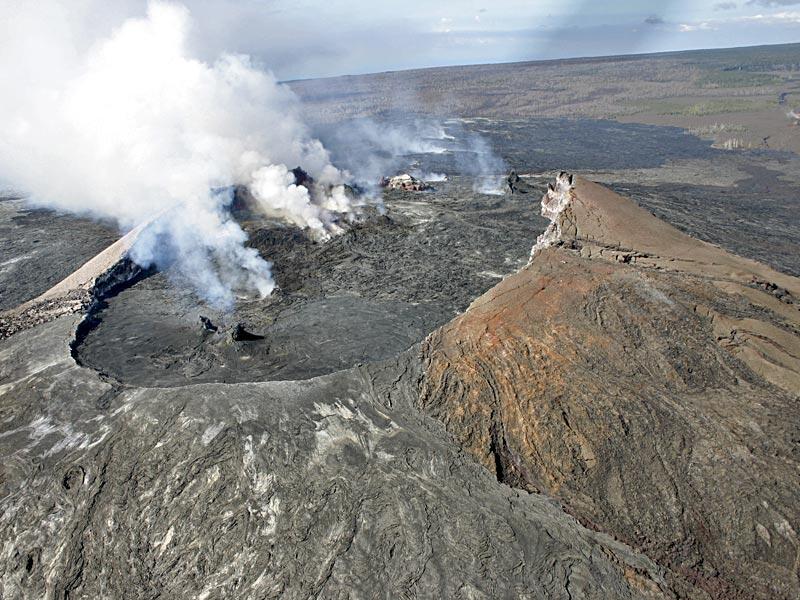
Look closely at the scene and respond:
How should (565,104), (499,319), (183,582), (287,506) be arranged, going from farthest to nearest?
(565,104) → (499,319) → (287,506) → (183,582)

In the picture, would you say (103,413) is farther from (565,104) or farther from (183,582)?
(565,104)

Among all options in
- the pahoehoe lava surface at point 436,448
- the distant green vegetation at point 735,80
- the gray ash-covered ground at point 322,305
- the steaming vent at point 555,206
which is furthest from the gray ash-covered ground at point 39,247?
the distant green vegetation at point 735,80

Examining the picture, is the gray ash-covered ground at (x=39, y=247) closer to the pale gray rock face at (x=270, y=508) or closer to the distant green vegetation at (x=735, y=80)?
the pale gray rock face at (x=270, y=508)

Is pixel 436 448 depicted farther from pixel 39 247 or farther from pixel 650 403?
pixel 39 247

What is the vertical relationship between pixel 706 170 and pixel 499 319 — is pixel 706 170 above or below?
below

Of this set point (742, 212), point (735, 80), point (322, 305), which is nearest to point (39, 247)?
point (322, 305)

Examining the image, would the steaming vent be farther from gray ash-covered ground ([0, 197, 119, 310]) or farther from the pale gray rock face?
gray ash-covered ground ([0, 197, 119, 310])

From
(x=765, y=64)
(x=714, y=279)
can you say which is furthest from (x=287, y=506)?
(x=765, y=64)
